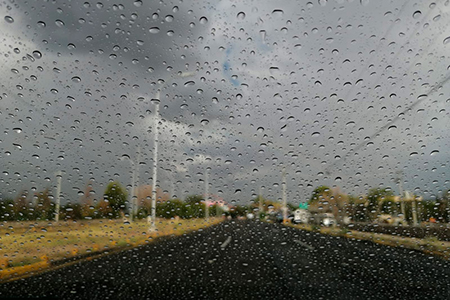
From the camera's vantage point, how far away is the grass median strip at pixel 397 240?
329 centimetres

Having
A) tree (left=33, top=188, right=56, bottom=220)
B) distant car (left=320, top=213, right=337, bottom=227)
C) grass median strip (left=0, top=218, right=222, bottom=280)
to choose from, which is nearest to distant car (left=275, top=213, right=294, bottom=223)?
distant car (left=320, top=213, right=337, bottom=227)

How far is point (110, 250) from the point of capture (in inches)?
146

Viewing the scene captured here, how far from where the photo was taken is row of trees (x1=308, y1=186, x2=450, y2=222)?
3.15 m

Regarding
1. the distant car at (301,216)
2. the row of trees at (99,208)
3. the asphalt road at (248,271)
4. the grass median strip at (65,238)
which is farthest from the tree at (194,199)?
the distant car at (301,216)

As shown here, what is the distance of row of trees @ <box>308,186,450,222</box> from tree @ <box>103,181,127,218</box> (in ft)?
6.05

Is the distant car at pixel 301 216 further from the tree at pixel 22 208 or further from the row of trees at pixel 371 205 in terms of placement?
the tree at pixel 22 208

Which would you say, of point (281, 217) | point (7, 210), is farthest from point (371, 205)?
point (7, 210)

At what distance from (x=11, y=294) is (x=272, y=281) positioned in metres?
2.72

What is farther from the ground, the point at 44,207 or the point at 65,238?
the point at 44,207

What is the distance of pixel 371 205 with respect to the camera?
3225 millimetres

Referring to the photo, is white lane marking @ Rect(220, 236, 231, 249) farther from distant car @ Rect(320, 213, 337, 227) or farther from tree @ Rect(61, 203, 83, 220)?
tree @ Rect(61, 203, 83, 220)

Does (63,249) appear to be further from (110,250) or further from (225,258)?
(225,258)

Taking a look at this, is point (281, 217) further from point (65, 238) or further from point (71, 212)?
point (65, 238)

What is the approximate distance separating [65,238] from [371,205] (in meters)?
3.15
